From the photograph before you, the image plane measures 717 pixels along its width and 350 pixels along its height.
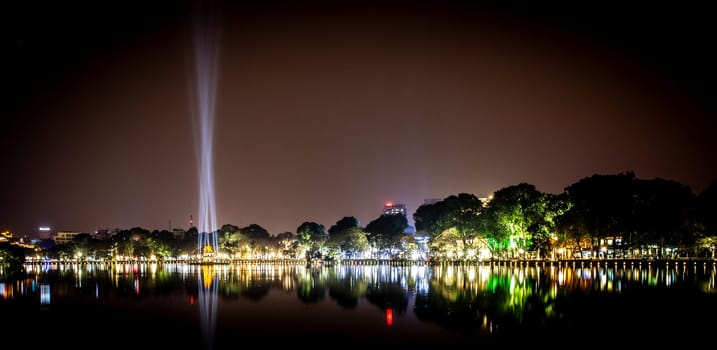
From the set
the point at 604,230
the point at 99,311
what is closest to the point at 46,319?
the point at 99,311

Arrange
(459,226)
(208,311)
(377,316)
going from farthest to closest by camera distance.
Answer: (459,226) → (208,311) → (377,316)

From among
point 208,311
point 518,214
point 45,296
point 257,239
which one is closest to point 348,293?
point 208,311

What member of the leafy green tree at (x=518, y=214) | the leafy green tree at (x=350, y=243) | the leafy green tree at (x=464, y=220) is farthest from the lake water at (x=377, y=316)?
the leafy green tree at (x=350, y=243)

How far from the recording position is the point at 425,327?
2855 centimetres

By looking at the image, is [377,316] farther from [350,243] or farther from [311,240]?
[311,240]

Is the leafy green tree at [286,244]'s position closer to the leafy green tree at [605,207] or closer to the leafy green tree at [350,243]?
the leafy green tree at [350,243]

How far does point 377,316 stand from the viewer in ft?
109

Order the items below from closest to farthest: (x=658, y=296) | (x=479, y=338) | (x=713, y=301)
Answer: (x=479, y=338) < (x=713, y=301) < (x=658, y=296)

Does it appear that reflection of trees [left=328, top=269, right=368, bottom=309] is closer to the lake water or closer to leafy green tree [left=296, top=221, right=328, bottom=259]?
the lake water

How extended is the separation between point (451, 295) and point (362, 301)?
21.5ft

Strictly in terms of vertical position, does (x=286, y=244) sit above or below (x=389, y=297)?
below

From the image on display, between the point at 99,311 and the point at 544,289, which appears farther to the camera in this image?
the point at 544,289

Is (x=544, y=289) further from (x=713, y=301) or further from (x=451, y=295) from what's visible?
(x=713, y=301)

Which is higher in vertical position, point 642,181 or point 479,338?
point 642,181
